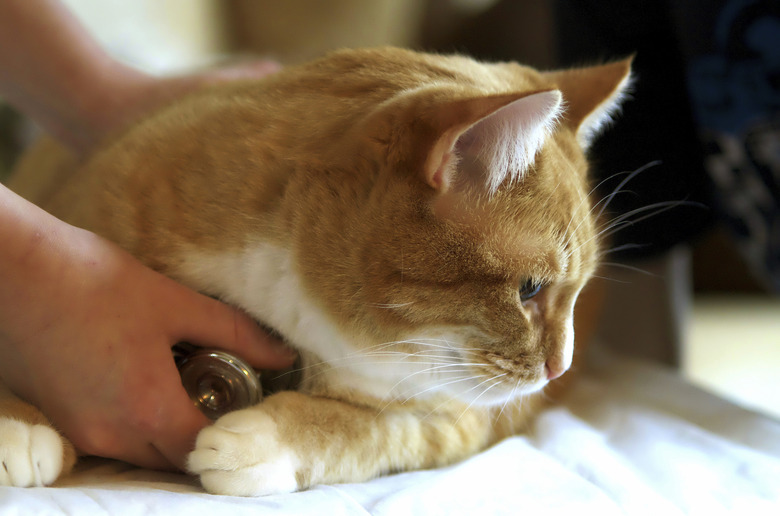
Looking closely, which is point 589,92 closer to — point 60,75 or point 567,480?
point 567,480

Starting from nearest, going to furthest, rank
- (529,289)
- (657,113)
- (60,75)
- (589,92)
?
1. (529,289)
2. (589,92)
3. (60,75)
4. (657,113)

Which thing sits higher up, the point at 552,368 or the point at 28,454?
the point at 28,454

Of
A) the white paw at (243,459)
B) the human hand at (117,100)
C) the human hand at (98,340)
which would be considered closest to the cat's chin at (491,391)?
the white paw at (243,459)

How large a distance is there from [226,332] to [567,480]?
55cm

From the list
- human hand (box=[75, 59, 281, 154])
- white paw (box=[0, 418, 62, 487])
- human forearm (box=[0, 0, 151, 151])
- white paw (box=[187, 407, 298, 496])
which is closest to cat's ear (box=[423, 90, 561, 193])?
white paw (box=[187, 407, 298, 496])

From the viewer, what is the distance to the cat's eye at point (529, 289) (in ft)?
2.88

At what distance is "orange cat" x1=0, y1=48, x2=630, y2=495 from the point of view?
31.9 inches

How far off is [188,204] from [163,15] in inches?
62.3

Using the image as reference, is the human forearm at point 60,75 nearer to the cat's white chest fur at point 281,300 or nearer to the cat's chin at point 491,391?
the cat's white chest fur at point 281,300

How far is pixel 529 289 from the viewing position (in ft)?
2.92

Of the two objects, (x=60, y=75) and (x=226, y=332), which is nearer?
(x=226, y=332)

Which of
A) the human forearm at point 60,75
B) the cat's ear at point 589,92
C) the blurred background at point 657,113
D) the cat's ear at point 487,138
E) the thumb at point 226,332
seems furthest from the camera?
the blurred background at point 657,113

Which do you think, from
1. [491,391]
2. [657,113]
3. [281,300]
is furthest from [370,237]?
[657,113]

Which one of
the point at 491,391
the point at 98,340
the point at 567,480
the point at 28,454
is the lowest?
the point at 567,480
